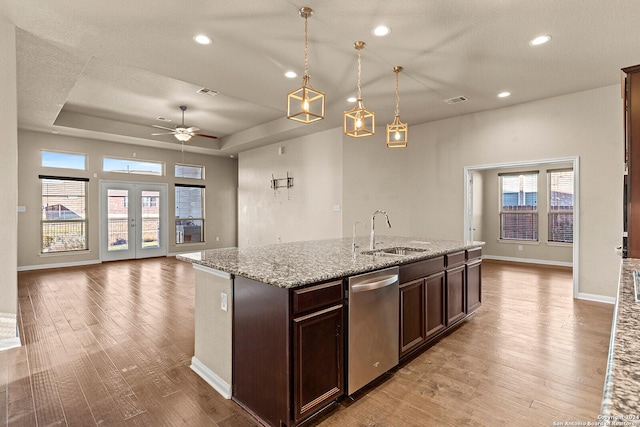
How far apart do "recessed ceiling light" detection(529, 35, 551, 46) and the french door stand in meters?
8.55

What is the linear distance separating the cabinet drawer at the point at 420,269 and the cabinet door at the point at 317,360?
0.78 m

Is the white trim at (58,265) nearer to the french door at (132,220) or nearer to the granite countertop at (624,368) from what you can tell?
the french door at (132,220)

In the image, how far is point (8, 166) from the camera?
315 cm

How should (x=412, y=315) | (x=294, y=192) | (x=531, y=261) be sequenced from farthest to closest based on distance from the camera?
(x=531, y=261) → (x=294, y=192) → (x=412, y=315)

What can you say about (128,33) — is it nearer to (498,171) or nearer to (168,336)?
(168,336)

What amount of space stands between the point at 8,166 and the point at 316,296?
336 cm

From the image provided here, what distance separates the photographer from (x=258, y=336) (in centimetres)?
199

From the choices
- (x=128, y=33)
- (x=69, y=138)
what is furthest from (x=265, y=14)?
(x=69, y=138)

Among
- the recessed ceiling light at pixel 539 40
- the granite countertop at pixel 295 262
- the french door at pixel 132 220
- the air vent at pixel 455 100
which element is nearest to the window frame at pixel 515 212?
the air vent at pixel 455 100

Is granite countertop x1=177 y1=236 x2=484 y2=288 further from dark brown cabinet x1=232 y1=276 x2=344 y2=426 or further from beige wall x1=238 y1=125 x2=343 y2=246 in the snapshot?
beige wall x1=238 y1=125 x2=343 y2=246

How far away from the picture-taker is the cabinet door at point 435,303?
2943 millimetres

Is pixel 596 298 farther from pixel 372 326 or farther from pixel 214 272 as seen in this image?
pixel 214 272

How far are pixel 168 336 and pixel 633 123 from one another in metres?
4.21

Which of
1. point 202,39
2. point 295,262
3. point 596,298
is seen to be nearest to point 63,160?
point 202,39
